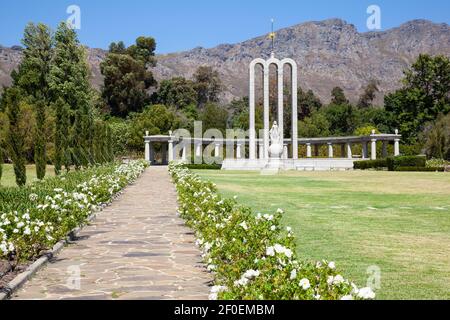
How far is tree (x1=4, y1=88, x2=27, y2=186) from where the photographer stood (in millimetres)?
20895

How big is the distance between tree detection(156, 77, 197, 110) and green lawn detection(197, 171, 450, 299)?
69.3m

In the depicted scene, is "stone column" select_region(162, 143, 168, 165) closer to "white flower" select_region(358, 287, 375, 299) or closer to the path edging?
the path edging

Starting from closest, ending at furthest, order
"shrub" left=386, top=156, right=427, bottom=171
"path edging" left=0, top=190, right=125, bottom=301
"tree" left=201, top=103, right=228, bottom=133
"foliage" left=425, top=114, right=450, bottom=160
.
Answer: "path edging" left=0, top=190, right=125, bottom=301 < "shrub" left=386, top=156, right=427, bottom=171 < "foliage" left=425, top=114, right=450, bottom=160 < "tree" left=201, top=103, right=228, bottom=133

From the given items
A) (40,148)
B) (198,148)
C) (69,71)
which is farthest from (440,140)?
(40,148)

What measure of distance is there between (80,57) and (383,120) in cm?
4142

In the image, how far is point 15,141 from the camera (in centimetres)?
2186

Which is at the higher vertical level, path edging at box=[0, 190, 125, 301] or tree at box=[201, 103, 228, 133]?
tree at box=[201, 103, 228, 133]

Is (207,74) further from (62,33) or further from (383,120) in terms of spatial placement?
(62,33)

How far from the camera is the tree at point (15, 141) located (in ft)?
68.6

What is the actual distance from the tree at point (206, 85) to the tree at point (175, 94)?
14.5m

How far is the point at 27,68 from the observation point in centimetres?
5128

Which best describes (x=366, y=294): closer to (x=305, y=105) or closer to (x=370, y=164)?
(x=370, y=164)

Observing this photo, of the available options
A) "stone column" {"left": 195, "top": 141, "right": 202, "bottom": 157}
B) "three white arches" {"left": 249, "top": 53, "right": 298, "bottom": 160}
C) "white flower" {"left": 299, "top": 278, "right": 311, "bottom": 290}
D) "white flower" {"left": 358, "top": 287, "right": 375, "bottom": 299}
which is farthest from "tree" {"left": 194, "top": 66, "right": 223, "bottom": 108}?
"white flower" {"left": 358, "top": 287, "right": 375, "bottom": 299}

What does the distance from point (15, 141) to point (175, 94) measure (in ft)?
218
